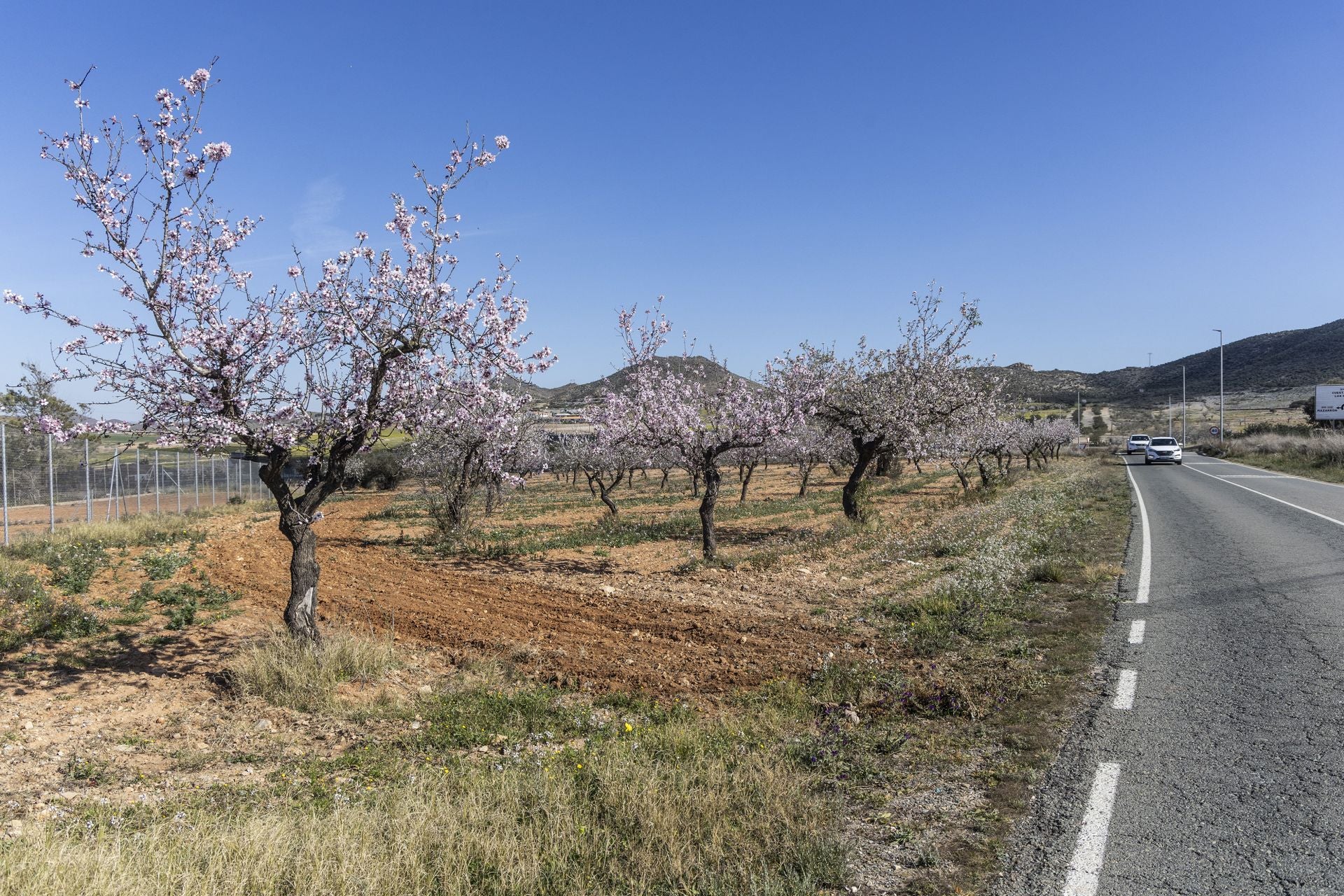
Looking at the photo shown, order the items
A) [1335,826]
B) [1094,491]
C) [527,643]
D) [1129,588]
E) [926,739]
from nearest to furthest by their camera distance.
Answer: [1335,826]
[926,739]
[527,643]
[1129,588]
[1094,491]

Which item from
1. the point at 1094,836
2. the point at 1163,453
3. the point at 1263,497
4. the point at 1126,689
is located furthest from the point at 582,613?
the point at 1163,453

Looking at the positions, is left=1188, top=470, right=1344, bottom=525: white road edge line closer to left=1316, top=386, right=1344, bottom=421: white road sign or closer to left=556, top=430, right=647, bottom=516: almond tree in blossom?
left=556, top=430, right=647, bottom=516: almond tree in blossom

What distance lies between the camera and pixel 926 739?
6.05 metres

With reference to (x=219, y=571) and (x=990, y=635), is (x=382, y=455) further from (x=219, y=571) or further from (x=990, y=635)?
(x=990, y=635)

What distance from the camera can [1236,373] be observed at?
12550 centimetres

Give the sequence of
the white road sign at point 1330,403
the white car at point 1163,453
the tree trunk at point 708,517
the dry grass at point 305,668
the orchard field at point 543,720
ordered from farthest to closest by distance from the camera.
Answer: the white road sign at point 1330,403
the white car at point 1163,453
the tree trunk at point 708,517
the dry grass at point 305,668
the orchard field at point 543,720

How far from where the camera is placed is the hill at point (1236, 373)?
112 meters

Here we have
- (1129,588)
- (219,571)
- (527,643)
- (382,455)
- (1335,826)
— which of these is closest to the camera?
(1335,826)

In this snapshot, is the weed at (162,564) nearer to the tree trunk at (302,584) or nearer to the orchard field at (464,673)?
the orchard field at (464,673)

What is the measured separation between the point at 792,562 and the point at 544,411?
10.9 meters

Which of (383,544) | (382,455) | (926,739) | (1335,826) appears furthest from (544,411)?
(382,455)

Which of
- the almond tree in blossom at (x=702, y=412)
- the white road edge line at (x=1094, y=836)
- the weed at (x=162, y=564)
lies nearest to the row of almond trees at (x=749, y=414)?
the almond tree in blossom at (x=702, y=412)

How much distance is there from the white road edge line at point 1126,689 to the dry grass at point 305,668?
690 cm

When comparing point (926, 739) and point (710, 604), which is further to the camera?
point (710, 604)
